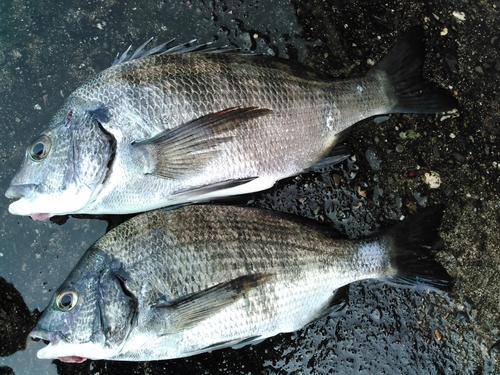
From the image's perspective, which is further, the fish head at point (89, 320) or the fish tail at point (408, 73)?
the fish tail at point (408, 73)

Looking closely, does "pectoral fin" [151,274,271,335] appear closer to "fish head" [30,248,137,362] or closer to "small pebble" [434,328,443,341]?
"fish head" [30,248,137,362]

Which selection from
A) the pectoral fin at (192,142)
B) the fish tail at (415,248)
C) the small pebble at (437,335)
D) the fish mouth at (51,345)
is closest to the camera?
the fish mouth at (51,345)

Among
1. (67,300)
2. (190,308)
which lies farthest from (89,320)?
(190,308)

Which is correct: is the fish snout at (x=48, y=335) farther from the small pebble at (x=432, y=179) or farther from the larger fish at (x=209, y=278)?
the small pebble at (x=432, y=179)

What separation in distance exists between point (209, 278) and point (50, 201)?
2.66 feet

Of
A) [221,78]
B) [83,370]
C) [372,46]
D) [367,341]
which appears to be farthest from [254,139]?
[83,370]

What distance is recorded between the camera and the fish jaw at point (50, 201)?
2.00 metres

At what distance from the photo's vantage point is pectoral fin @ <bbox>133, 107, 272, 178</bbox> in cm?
207

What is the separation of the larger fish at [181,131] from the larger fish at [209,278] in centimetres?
19

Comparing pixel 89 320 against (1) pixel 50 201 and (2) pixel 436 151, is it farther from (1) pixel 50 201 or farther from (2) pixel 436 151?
(2) pixel 436 151

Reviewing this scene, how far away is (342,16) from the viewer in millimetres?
2766

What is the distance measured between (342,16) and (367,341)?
2004 mm

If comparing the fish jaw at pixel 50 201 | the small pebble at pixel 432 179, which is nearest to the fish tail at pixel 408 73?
the small pebble at pixel 432 179

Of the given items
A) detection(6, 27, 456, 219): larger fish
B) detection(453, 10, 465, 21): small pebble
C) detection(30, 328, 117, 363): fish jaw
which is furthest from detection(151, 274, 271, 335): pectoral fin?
detection(453, 10, 465, 21): small pebble
